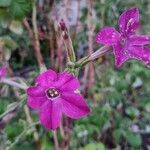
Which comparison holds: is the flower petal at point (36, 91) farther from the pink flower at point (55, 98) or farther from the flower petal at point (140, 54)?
the flower petal at point (140, 54)

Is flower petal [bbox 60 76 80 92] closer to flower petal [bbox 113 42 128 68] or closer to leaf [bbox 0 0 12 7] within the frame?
flower petal [bbox 113 42 128 68]

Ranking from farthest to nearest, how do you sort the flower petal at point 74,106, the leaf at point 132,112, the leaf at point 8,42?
the leaf at point 132,112 → the leaf at point 8,42 → the flower petal at point 74,106

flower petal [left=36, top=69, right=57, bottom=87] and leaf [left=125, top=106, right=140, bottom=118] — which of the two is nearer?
flower petal [left=36, top=69, right=57, bottom=87]

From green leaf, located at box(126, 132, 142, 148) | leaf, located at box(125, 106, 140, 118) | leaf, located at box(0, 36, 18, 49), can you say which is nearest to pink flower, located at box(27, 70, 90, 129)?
leaf, located at box(0, 36, 18, 49)

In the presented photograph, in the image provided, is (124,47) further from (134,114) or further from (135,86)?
(135,86)

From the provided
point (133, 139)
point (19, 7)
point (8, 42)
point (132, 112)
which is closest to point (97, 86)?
point (132, 112)

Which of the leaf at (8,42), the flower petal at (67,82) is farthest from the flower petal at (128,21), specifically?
the leaf at (8,42)
